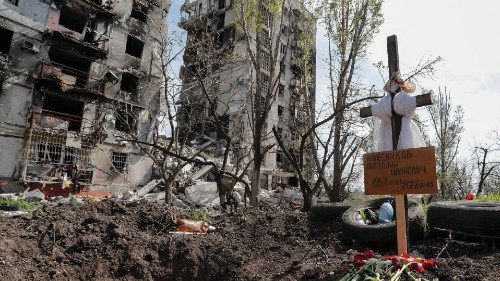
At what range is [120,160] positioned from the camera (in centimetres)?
2166

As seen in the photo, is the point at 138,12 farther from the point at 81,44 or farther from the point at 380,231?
the point at 380,231

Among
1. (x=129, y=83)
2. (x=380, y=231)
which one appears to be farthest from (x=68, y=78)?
(x=380, y=231)

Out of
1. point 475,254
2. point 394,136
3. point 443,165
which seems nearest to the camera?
point 394,136

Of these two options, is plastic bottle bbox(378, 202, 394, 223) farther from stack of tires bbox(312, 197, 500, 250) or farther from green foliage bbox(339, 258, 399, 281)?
green foliage bbox(339, 258, 399, 281)

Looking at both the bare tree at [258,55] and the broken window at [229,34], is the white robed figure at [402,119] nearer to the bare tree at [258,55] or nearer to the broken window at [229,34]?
the bare tree at [258,55]

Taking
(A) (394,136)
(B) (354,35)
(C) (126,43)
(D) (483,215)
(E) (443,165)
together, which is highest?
(C) (126,43)

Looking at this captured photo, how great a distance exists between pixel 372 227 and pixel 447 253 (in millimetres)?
918

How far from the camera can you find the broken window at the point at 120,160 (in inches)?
842

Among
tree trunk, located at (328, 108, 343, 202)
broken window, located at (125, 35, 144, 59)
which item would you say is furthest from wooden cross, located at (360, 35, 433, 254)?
broken window, located at (125, 35, 144, 59)

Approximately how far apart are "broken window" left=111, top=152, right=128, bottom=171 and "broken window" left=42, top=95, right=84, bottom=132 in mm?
2834

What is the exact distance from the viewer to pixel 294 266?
3.85 m

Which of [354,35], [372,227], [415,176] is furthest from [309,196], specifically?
[354,35]

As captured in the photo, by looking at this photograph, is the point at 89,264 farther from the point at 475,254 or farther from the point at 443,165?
the point at 443,165

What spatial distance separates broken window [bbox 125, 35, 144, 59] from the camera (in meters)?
24.0
